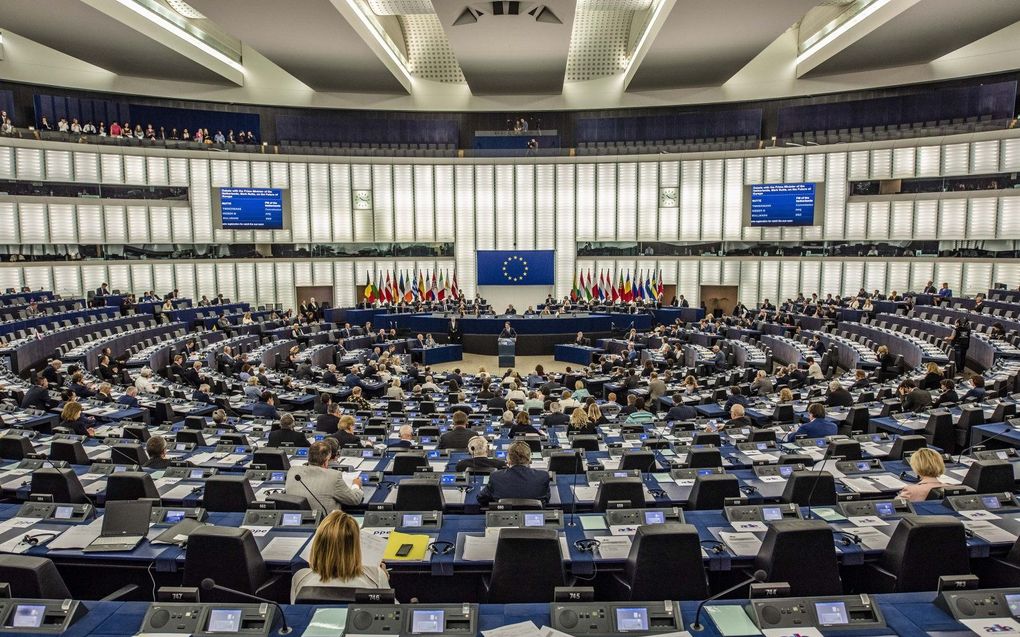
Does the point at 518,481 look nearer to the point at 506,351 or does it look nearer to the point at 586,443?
the point at 586,443

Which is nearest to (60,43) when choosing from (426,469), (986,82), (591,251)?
(591,251)

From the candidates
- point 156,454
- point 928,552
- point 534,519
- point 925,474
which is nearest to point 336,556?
point 534,519

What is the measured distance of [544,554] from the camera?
4.59 metres

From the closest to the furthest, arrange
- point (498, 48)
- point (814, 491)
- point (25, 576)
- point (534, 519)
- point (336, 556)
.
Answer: point (25, 576)
point (336, 556)
point (534, 519)
point (814, 491)
point (498, 48)

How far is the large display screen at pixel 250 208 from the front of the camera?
113ft

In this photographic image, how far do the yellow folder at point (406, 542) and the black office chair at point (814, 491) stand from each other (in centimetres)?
363

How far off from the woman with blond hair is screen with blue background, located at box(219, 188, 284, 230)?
111 ft

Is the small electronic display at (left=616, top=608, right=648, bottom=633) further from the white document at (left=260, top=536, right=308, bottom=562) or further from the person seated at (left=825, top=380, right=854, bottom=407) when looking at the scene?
the person seated at (left=825, top=380, right=854, bottom=407)

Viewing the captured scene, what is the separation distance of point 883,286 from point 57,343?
34.7m

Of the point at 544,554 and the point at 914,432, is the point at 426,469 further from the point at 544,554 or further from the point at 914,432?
the point at 914,432

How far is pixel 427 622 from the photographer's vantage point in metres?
3.73

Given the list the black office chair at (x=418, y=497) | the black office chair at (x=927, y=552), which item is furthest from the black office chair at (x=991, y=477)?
the black office chair at (x=418, y=497)

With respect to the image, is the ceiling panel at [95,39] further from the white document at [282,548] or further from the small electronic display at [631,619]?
the small electronic display at [631,619]

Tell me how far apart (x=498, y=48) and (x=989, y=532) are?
2869cm
